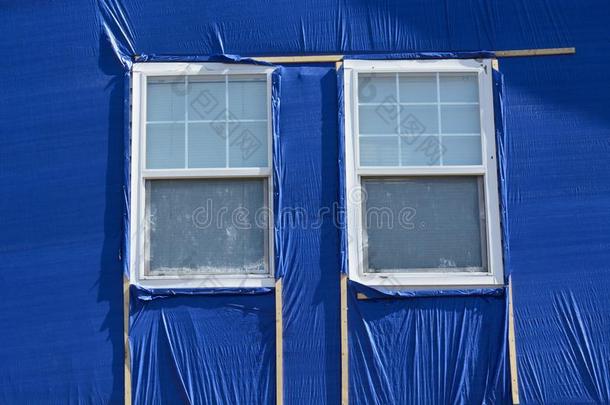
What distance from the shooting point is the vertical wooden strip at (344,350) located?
5031 millimetres

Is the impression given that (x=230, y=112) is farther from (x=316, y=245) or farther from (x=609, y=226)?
(x=609, y=226)

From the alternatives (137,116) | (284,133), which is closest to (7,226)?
(137,116)

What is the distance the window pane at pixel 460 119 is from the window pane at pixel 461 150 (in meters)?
0.05

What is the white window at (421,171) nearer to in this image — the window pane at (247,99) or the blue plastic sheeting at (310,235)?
the blue plastic sheeting at (310,235)

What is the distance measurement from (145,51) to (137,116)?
453mm

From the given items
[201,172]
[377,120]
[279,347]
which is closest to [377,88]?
[377,120]

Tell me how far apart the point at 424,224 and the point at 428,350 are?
2.69ft

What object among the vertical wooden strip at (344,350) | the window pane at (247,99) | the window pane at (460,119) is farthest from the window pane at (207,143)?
the window pane at (460,119)

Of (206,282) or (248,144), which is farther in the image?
(248,144)

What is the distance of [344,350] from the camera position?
5074 millimetres

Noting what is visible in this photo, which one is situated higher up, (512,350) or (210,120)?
(210,120)

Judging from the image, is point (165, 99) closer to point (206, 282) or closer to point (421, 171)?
point (206, 282)

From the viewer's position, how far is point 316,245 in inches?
204

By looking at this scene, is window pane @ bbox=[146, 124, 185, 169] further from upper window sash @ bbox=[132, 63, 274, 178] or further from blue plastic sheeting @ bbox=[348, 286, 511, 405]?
blue plastic sheeting @ bbox=[348, 286, 511, 405]
